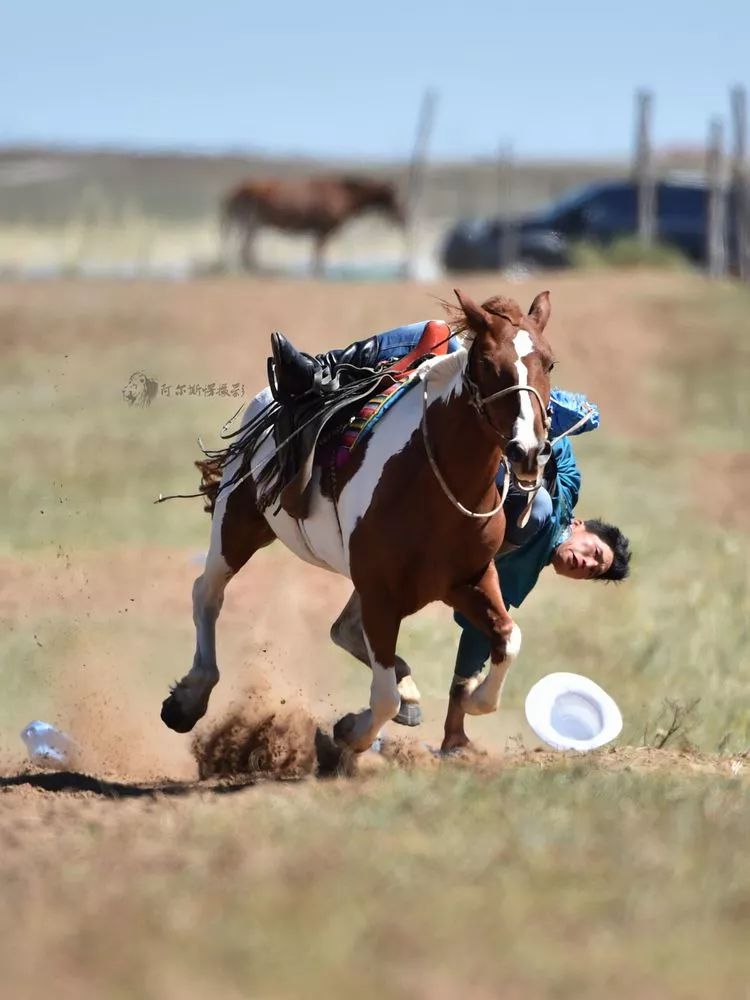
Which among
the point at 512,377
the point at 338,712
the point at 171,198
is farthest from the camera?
the point at 171,198

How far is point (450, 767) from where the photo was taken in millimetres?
7270

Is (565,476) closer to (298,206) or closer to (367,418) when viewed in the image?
(367,418)

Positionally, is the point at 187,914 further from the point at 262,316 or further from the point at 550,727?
the point at 262,316

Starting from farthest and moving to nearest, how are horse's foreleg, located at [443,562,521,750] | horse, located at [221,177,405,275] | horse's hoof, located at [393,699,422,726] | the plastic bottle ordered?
1. horse, located at [221,177,405,275]
2. the plastic bottle
3. horse's hoof, located at [393,699,422,726]
4. horse's foreleg, located at [443,562,521,750]

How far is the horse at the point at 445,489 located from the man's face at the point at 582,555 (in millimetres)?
923

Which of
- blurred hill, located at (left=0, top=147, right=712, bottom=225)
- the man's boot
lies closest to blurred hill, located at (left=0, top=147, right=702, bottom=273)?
blurred hill, located at (left=0, top=147, right=712, bottom=225)

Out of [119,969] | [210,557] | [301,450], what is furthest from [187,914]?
[210,557]

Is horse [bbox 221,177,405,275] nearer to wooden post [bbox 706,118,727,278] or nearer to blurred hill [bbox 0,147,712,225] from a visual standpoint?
wooden post [bbox 706,118,727,278]

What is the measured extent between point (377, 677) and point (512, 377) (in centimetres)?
149

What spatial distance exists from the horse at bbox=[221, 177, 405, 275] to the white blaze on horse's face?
24.5m

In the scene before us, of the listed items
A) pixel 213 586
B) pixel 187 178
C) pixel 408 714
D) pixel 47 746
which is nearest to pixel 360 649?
pixel 408 714

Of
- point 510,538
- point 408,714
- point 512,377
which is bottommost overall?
point 408,714

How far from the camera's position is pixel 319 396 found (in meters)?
8.00

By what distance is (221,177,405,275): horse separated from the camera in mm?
31172
